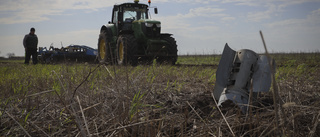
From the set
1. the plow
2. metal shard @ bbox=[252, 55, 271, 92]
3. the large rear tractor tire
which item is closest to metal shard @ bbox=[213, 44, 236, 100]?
metal shard @ bbox=[252, 55, 271, 92]

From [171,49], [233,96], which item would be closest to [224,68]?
[233,96]

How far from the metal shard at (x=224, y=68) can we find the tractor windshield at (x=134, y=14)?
7637mm

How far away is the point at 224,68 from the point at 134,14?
7868 millimetres

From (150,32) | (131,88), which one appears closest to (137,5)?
(150,32)

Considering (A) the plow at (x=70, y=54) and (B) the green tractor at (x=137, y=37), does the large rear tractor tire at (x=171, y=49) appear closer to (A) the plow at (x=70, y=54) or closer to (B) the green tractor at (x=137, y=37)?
(B) the green tractor at (x=137, y=37)

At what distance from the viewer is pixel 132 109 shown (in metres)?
1.89

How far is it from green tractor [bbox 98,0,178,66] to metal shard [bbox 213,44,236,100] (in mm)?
6006

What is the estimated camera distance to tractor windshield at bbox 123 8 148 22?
958 cm

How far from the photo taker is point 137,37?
9.15 meters

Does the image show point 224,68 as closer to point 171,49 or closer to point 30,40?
point 171,49

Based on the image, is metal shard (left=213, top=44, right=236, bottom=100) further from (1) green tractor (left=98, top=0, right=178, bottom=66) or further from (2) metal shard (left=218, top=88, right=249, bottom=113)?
(1) green tractor (left=98, top=0, right=178, bottom=66)

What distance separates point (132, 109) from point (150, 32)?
7282mm

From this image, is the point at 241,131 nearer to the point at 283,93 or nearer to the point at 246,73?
the point at 246,73

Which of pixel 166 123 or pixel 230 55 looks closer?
pixel 166 123
